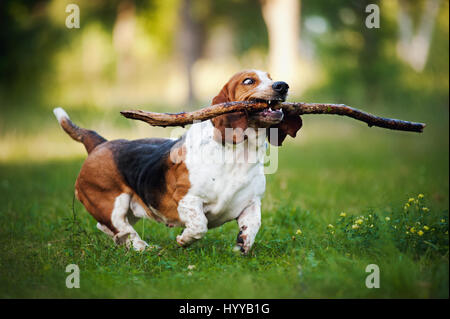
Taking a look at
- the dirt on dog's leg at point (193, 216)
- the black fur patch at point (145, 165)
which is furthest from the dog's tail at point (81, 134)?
the dirt on dog's leg at point (193, 216)

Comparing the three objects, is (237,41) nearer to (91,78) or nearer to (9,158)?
(91,78)

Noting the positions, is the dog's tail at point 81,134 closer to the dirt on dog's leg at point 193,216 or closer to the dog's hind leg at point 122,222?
the dog's hind leg at point 122,222

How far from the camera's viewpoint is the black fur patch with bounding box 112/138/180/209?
4672 millimetres

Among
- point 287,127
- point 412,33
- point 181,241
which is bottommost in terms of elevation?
point 181,241

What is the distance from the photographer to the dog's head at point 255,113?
4125mm

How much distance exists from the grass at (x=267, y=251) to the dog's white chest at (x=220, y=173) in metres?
0.51

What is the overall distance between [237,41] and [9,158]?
80.6ft

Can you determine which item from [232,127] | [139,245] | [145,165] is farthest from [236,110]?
[139,245]

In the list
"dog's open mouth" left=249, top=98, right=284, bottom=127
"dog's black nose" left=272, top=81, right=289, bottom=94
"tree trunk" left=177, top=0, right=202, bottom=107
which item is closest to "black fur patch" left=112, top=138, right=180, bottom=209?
"dog's open mouth" left=249, top=98, right=284, bottom=127

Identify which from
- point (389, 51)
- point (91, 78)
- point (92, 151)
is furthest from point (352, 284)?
point (91, 78)

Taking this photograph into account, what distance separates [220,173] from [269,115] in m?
0.67

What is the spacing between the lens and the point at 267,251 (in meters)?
4.61

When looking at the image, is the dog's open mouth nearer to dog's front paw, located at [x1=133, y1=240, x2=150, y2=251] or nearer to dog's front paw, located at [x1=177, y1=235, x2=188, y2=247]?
dog's front paw, located at [x1=177, y1=235, x2=188, y2=247]

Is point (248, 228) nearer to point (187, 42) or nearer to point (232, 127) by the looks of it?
point (232, 127)
